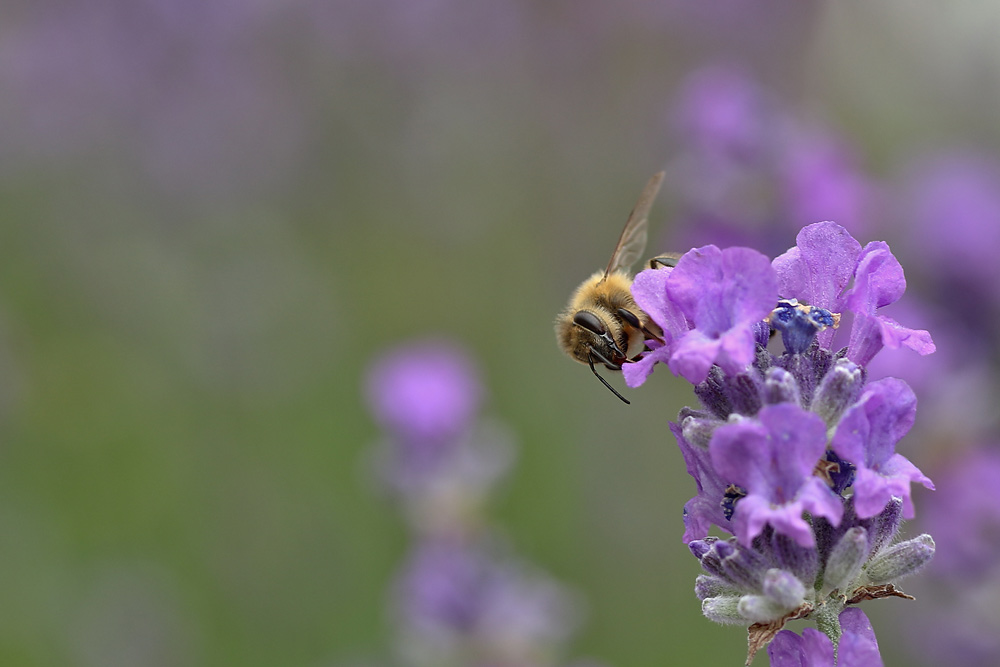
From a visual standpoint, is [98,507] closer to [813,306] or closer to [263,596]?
[263,596]

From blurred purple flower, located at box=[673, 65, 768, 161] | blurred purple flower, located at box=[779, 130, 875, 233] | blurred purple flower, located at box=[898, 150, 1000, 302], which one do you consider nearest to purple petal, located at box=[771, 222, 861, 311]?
blurred purple flower, located at box=[779, 130, 875, 233]

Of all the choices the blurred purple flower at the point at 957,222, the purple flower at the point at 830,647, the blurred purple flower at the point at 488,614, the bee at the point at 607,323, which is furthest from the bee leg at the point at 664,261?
the blurred purple flower at the point at 957,222

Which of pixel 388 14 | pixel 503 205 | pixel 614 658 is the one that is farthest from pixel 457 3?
pixel 614 658

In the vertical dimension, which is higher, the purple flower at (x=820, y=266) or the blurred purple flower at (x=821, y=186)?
the blurred purple flower at (x=821, y=186)

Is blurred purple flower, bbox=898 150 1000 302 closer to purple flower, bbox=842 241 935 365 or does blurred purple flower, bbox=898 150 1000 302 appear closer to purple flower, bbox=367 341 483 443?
purple flower, bbox=367 341 483 443

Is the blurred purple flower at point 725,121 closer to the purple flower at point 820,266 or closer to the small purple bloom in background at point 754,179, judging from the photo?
the small purple bloom in background at point 754,179

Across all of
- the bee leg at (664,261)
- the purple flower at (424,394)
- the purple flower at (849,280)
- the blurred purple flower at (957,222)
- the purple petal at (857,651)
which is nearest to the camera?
the purple petal at (857,651)

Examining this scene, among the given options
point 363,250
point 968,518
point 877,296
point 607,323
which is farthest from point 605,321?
point 363,250
